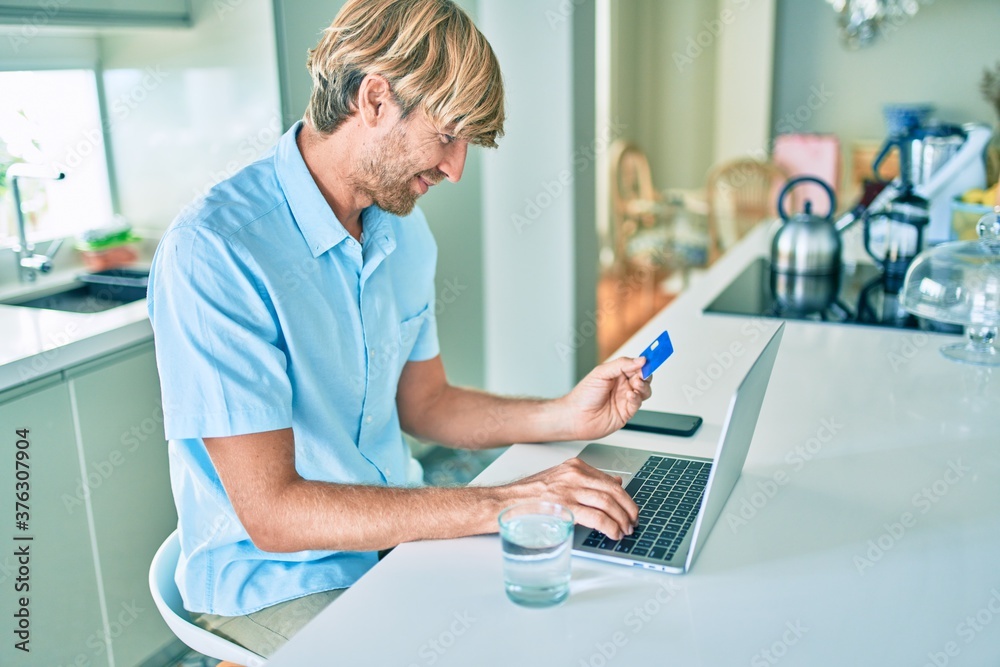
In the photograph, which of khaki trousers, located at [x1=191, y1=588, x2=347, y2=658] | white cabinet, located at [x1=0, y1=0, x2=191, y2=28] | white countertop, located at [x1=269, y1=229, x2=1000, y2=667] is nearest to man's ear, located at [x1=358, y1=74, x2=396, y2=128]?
white countertop, located at [x1=269, y1=229, x2=1000, y2=667]

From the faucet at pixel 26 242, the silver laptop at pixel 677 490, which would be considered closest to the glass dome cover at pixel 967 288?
the silver laptop at pixel 677 490

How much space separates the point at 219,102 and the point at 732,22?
3476mm

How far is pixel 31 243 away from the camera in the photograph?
2426 mm

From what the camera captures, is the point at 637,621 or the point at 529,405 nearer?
the point at 637,621

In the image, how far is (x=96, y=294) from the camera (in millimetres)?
2457

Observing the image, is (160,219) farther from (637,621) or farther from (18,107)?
(637,621)

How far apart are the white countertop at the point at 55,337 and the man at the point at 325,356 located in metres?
0.65

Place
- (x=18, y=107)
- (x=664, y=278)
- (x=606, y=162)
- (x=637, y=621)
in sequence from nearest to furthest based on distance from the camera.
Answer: (x=637, y=621) < (x=18, y=107) < (x=664, y=278) < (x=606, y=162)

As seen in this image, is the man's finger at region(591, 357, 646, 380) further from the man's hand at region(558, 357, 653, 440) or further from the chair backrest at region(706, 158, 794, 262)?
the chair backrest at region(706, 158, 794, 262)

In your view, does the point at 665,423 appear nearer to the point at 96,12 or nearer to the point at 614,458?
the point at 614,458

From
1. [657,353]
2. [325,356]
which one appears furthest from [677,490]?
[325,356]

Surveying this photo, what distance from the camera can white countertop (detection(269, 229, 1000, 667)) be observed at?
842 millimetres

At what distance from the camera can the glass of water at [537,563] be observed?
89 centimetres

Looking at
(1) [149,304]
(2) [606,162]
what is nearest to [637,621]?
(1) [149,304]
